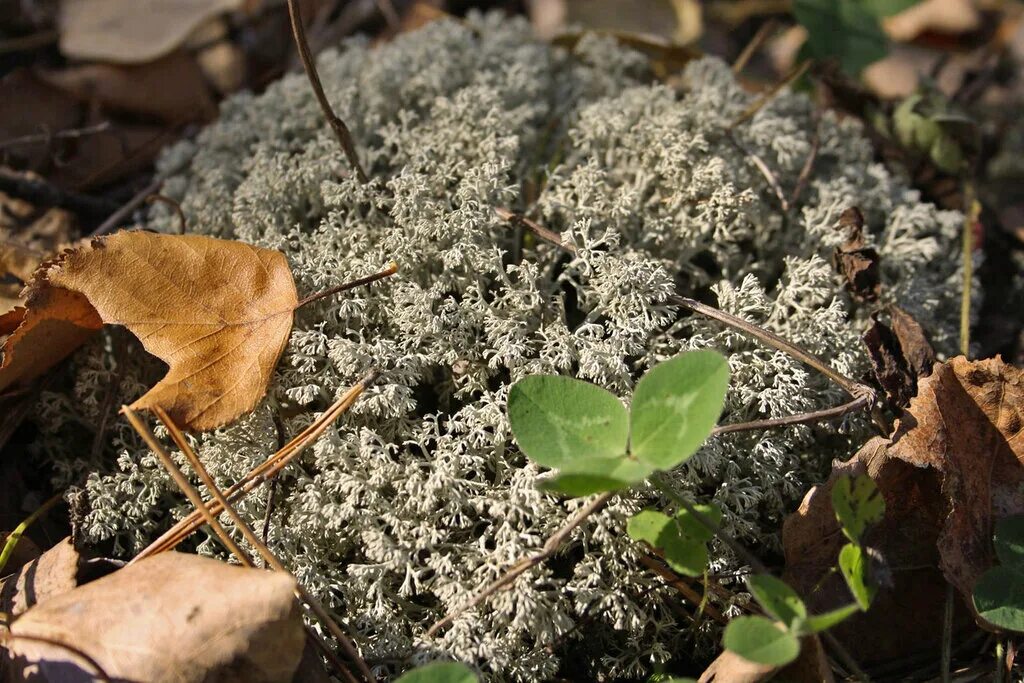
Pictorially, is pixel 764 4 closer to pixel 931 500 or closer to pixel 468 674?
pixel 931 500

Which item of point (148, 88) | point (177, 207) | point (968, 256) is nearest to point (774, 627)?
point (968, 256)

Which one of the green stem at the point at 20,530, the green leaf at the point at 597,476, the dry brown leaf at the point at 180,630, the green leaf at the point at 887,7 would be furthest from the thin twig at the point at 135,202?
the green leaf at the point at 887,7

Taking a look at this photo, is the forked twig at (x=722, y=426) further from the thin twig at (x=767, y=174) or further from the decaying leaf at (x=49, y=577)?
the decaying leaf at (x=49, y=577)

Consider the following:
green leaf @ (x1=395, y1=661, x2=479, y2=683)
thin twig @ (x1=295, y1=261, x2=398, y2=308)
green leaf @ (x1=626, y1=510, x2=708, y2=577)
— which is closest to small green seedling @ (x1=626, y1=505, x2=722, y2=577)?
green leaf @ (x1=626, y1=510, x2=708, y2=577)

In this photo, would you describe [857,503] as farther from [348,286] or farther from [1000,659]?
[348,286]

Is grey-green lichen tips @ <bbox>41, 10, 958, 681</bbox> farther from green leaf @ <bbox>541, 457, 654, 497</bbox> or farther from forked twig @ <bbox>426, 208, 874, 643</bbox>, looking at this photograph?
green leaf @ <bbox>541, 457, 654, 497</bbox>
